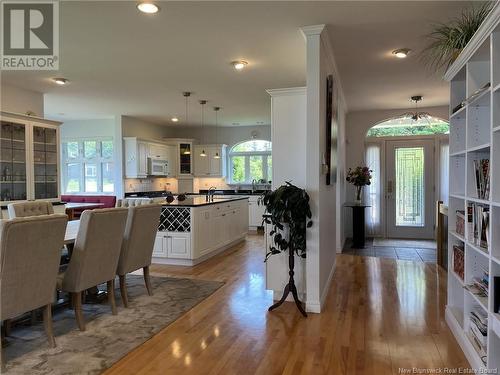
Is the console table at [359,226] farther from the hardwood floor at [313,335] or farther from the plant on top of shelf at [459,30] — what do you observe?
the plant on top of shelf at [459,30]

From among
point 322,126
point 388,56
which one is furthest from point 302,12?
point 388,56

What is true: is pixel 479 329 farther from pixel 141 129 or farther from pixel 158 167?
pixel 141 129

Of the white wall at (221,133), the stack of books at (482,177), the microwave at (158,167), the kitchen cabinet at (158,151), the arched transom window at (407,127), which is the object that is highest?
the white wall at (221,133)

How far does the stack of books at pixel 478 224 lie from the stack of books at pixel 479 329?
1.66 ft

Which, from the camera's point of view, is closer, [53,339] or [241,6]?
[53,339]

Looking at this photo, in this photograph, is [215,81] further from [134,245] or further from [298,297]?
[298,297]

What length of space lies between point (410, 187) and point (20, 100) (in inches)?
287

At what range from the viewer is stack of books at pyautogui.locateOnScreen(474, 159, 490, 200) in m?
2.18

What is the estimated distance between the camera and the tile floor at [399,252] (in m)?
5.64

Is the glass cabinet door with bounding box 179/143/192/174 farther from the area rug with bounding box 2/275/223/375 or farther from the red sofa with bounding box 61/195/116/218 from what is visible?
the area rug with bounding box 2/275/223/375

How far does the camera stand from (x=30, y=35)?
3.47 metres

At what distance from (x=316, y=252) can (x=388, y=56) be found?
2.48 m

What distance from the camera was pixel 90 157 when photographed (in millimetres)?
8156

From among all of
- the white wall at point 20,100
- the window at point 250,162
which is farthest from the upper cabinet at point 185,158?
the white wall at point 20,100
